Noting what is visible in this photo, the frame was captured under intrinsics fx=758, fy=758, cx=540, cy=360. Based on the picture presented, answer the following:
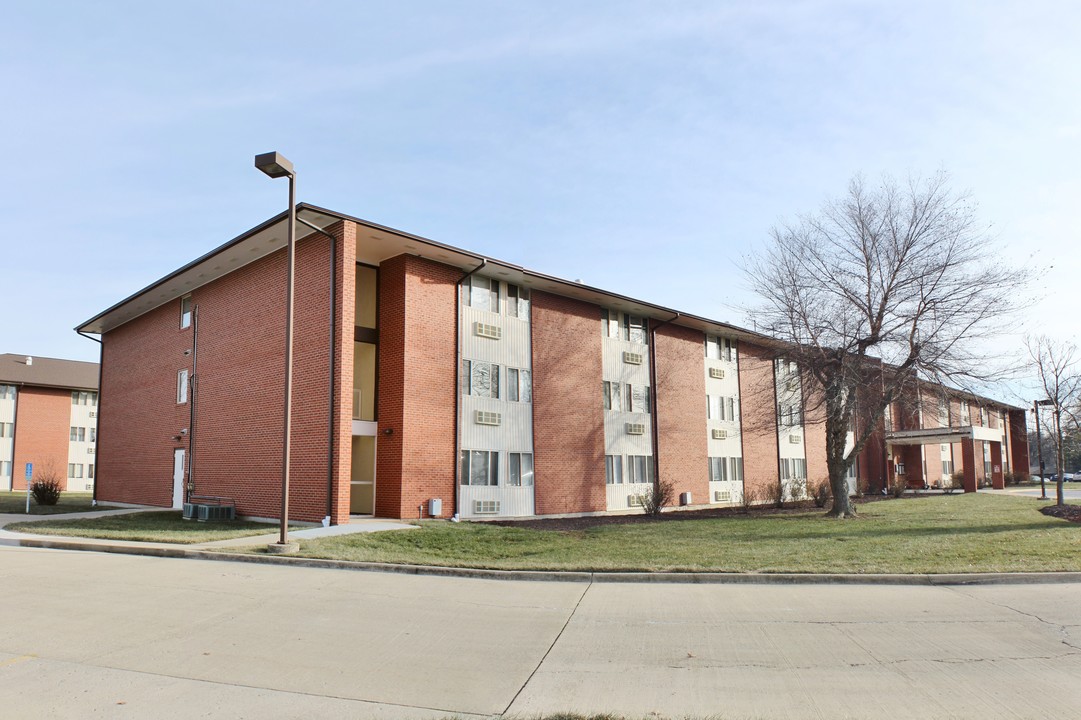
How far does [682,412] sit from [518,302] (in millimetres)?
10688

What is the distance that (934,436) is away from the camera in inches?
1822

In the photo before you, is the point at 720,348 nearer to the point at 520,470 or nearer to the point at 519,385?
the point at 519,385

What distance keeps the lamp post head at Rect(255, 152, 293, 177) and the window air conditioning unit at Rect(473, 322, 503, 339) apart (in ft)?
35.2

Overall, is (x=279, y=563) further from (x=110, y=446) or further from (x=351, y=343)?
(x=110, y=446)

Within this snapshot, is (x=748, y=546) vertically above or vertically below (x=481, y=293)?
below

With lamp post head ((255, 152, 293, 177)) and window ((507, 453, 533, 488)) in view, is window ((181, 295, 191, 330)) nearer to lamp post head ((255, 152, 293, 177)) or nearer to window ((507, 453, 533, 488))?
window ((507, 453, 533, 488))

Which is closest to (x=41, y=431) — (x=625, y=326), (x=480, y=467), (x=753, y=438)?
(x=480, y=467)

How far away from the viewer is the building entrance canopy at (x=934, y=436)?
150 feet

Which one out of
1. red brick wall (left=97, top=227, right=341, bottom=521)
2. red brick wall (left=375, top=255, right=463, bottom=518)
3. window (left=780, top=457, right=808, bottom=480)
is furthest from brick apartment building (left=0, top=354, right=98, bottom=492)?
window (left=780, top=457, right=808, bottom=480)

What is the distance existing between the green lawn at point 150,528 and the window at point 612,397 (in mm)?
13163

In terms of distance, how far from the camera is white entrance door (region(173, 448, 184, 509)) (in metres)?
26.6

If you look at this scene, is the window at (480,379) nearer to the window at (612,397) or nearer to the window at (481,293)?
the window at (481,293)

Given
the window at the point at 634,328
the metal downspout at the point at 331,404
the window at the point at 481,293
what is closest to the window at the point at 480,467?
the window at the point at 481,293

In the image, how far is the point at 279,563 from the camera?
Result: 13.1 m
